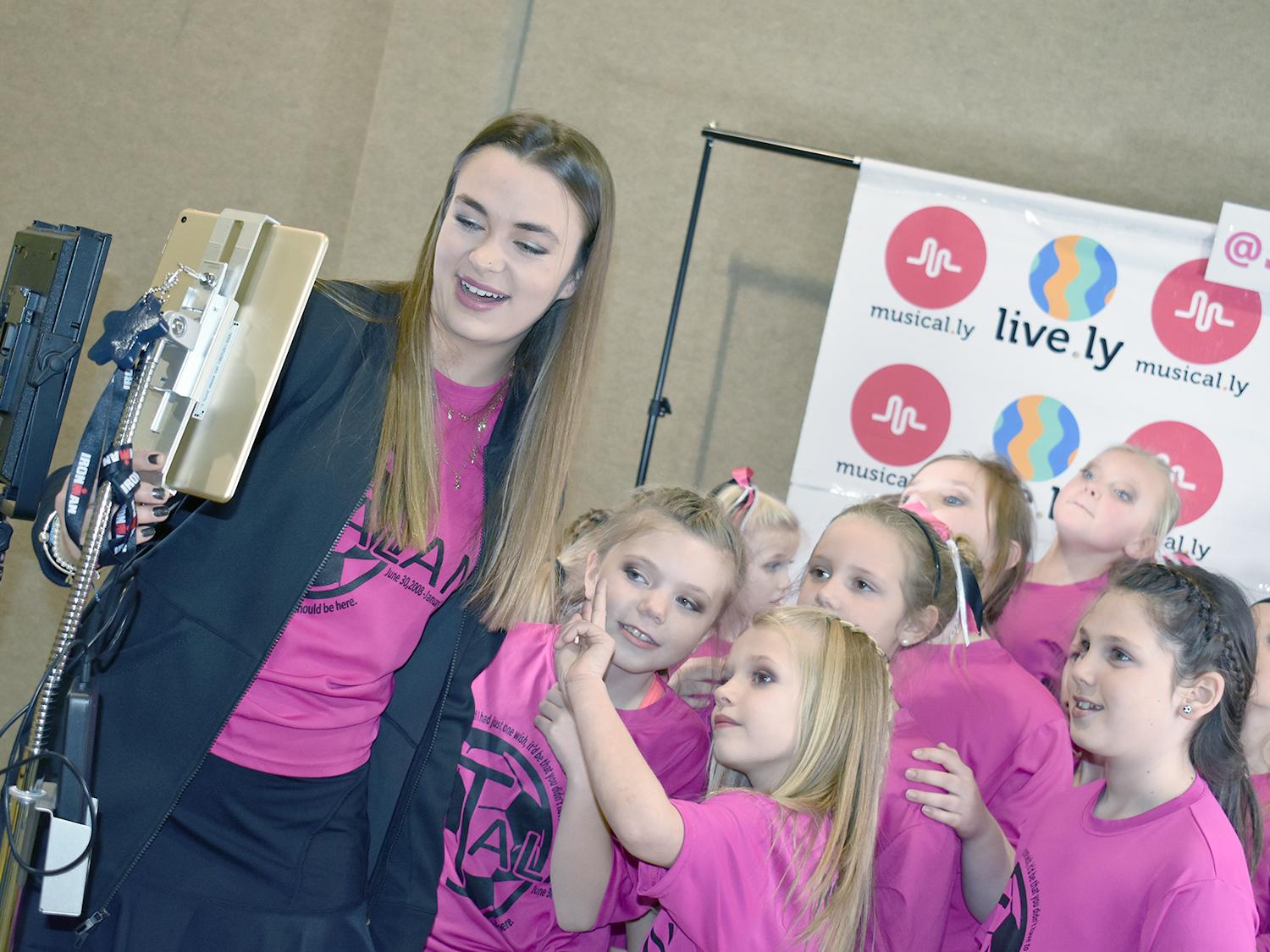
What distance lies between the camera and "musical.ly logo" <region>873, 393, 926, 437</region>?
12.1 ft

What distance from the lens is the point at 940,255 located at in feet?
11.8

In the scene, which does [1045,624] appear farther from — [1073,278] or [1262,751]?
[1073,278]

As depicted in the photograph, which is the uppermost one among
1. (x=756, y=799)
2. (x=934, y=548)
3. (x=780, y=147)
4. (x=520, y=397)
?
(x=780, y=147)

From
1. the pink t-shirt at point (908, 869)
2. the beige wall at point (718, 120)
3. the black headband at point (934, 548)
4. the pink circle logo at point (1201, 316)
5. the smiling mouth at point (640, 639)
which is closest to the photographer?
the pink t-shirt at point (908, 869)

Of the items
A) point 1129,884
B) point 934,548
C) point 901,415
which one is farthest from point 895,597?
point 901,415

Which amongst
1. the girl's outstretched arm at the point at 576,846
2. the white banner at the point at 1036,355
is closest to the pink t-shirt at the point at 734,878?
the girl's outstretched arm at the point at 576,846

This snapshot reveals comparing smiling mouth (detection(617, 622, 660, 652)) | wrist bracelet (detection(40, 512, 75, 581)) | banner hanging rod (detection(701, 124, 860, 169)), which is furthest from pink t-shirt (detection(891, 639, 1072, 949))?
banner hanging rod (detection(701, 124, 860, 169))

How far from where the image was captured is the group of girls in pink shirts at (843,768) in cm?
155

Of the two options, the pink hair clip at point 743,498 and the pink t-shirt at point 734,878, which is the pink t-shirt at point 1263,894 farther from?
the pink hair clip at point 743,498

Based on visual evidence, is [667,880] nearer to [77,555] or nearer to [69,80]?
[77,555]

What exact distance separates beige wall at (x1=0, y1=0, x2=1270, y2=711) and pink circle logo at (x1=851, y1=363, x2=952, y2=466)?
22.9 inches

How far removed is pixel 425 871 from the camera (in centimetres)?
165

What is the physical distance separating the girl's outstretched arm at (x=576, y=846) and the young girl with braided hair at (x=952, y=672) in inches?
22.6

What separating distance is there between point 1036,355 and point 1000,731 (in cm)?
182
